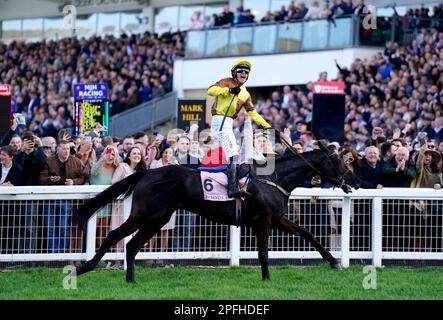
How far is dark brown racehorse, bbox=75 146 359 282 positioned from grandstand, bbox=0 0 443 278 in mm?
956

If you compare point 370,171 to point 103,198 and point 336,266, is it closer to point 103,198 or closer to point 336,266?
point 336,266

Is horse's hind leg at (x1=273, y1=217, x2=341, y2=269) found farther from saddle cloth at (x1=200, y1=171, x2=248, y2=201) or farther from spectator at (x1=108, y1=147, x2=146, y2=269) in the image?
spectator at (x1=108, y1=147, x2=146, y2=269)

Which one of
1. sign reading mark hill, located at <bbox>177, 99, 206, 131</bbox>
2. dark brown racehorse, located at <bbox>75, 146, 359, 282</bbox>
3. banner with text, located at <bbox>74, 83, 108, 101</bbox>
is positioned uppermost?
banner with text, located at <bbox>74, 83, 108, 101</bbox>

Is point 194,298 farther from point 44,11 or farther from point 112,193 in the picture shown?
point 44,11

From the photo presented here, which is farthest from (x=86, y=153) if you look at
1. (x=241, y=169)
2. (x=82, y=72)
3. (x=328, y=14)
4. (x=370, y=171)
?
(x=82, y=72)

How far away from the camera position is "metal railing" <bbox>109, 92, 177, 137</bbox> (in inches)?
1206

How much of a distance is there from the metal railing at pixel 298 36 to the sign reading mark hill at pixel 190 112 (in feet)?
28.4

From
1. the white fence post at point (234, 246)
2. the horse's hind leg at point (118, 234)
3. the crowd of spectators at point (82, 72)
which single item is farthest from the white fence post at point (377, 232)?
the crowd of spectators at point (82, 72)

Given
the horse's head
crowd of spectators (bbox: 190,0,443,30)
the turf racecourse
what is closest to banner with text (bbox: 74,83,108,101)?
the turf racecourse

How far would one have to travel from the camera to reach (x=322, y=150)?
1352cm

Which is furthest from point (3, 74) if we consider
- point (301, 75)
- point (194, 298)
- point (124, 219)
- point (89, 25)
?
point (194, 298)

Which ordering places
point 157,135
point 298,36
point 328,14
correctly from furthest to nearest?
point 298,36 → point 328,14 → point 157,135

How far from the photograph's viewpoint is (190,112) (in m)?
19.2

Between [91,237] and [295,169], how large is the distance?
2.52m
